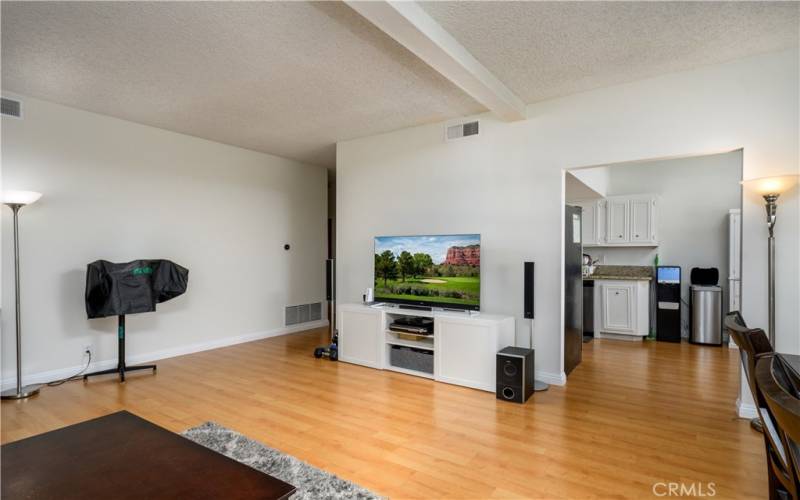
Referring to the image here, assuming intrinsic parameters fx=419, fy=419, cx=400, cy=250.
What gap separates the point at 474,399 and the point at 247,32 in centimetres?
336

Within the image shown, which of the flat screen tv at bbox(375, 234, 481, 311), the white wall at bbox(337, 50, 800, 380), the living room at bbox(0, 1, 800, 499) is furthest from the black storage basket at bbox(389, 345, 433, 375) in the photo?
the white wall at bbox(337, 50, 800, 380)

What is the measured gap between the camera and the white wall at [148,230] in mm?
4094

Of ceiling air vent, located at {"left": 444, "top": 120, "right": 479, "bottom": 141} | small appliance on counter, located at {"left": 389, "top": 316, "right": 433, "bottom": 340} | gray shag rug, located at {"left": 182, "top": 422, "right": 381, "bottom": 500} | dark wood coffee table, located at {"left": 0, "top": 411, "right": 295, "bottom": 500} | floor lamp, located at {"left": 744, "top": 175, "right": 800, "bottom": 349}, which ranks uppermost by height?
ceiling air vent, located at {"left": 444, "top": 120, "right": 479, "bottom": 141}

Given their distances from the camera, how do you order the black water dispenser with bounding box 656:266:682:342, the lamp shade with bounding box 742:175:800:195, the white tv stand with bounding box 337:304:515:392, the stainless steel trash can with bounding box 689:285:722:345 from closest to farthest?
the lamp shade with bounding box 742:175:800:195 → the white tv stand with bounding box 337:304:515:392 → the stainless steel trash can with bounding box 689:285:722:345 → the black water dispenser with bounding box 656:266:682:342

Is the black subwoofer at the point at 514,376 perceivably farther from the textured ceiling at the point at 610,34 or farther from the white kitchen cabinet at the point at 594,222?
the white kitchen cabinet at the point at 594,222

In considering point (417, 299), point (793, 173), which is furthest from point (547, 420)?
point (793, 173)

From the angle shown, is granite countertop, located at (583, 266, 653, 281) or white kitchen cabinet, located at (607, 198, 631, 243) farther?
white kitchen cabinet, located at (607, 198, 631, 243)

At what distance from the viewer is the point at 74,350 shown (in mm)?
4344

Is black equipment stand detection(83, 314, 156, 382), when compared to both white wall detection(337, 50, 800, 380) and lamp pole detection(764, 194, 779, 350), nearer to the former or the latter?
white wall detection(337, 50, 800, 380)

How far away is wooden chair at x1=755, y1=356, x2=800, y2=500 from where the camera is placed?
2.96ft

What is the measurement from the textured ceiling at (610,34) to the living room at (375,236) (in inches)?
1.0

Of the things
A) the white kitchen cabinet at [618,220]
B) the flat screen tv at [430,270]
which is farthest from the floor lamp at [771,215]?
the white kitchen cabinet at [618,220]

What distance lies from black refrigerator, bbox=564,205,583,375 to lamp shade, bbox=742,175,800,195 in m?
1.50

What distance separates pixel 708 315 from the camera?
5.73 m
